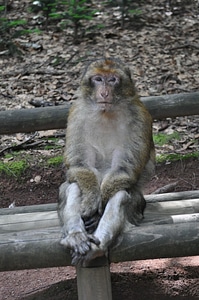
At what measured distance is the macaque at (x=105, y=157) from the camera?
12.8ft

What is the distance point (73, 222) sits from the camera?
3850mm

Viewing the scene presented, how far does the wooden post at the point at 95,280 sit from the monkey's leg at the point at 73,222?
0.17 metres

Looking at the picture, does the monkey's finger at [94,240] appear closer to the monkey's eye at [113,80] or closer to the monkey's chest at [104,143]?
the monkey's chest at [104,143]

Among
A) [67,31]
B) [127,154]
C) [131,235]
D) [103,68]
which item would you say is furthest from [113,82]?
[67,31]

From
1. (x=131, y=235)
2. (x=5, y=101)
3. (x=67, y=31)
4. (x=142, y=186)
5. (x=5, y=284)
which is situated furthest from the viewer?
(x=67, y=31)

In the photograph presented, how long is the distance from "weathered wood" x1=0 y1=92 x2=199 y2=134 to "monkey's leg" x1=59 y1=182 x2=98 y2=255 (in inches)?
71.1

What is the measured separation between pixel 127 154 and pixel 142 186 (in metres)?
0.33

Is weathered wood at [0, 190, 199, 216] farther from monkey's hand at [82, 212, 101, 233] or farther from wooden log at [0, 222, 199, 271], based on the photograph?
wooden log at [0, 222, 199, 271]

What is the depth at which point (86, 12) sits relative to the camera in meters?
11.0

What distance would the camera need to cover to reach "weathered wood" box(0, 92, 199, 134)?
5.96 metres

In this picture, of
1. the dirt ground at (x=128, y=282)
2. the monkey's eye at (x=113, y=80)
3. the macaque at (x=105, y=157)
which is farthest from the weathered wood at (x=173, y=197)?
the monkey's eye at (x=113, y=80)

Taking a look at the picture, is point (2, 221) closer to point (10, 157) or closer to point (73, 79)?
point (10, 157)

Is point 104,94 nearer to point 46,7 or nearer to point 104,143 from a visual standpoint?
point 104,143

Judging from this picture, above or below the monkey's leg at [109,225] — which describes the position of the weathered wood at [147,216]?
below
